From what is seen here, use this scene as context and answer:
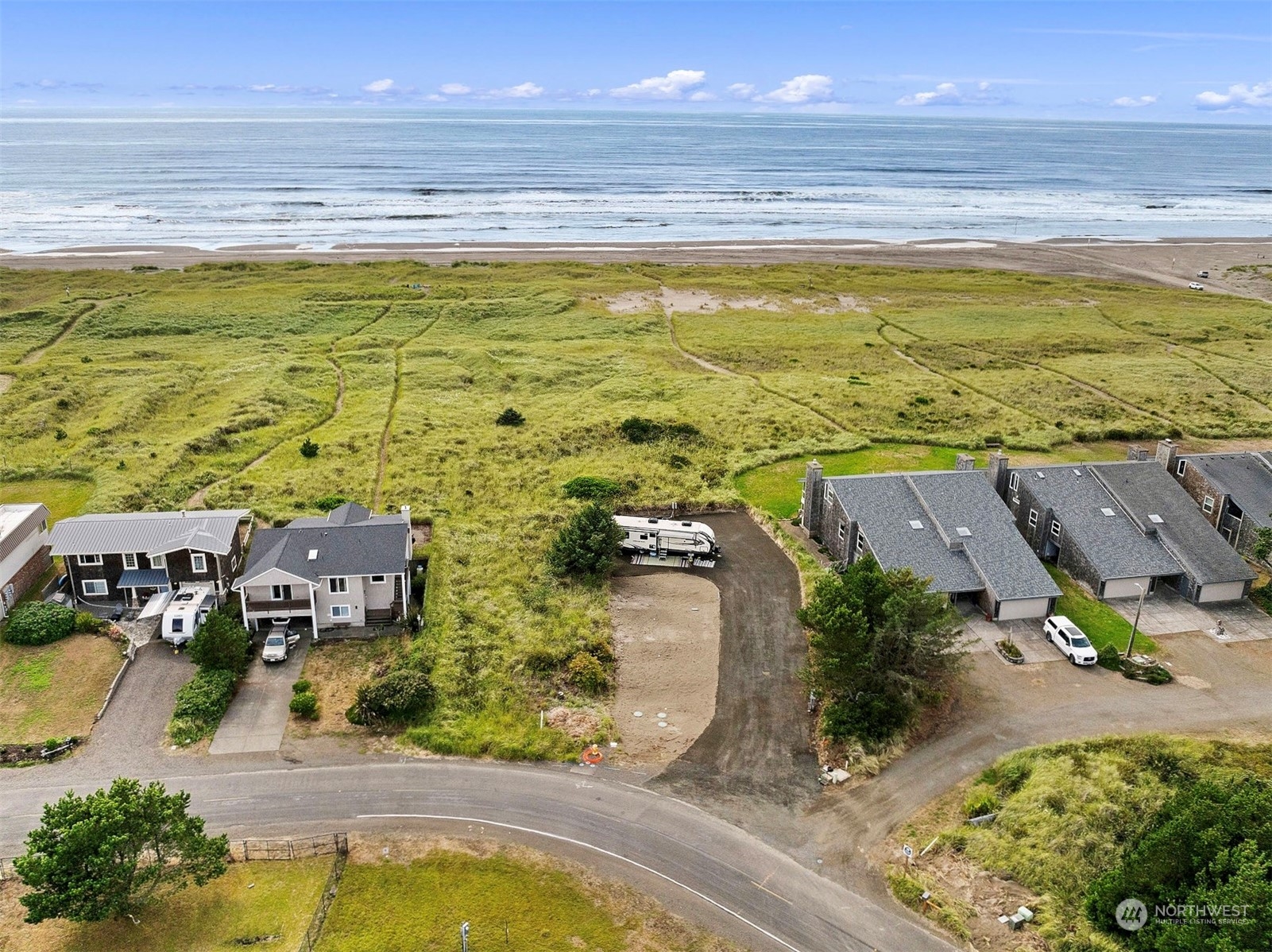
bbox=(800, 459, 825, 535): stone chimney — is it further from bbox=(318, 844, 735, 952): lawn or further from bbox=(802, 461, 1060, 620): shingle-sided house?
bbox=(318, 844, 735, 952): lawn

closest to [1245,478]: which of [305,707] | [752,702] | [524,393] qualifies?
[752,702]

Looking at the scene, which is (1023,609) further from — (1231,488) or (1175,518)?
(1231,488)

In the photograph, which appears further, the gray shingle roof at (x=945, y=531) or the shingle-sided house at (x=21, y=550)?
the gray shingle roof at (x=945, y=531)

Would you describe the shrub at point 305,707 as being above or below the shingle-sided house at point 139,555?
below

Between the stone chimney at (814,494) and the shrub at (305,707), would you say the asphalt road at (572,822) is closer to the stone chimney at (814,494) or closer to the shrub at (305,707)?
the shrub at (305,707)

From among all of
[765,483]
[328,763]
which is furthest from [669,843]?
[765,483]

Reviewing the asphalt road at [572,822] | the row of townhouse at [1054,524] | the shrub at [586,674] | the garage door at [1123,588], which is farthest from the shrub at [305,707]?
the garage door at [1123,588]
